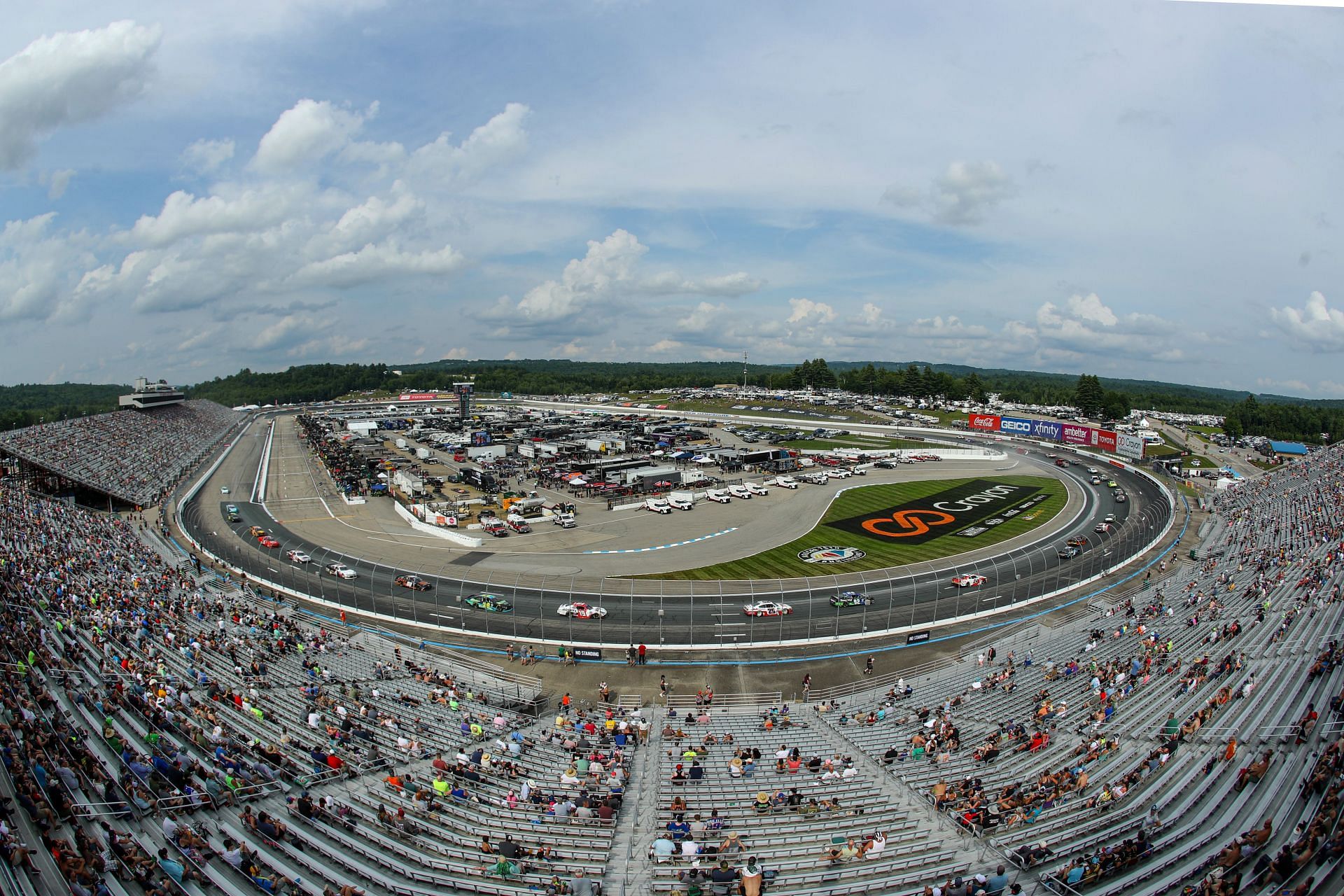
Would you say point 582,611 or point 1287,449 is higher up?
point 1287,449

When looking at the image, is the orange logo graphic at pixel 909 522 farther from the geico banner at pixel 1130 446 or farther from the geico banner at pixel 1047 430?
the geico banner at pixel 1047 430

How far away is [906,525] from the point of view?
5053 centimetres

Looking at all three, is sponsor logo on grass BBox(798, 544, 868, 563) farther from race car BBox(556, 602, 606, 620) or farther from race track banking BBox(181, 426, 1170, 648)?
race car BBox(556, 602, 606, 620)

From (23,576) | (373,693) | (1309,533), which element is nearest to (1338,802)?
(373,693)

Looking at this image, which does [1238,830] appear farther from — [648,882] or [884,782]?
[648,882]

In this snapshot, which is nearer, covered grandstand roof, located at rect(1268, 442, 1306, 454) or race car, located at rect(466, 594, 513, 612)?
race car, located at rect(466, 594, 513, 612)

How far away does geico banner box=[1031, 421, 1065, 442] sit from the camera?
102625 mm

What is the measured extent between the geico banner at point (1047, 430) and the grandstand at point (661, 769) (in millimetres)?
82797

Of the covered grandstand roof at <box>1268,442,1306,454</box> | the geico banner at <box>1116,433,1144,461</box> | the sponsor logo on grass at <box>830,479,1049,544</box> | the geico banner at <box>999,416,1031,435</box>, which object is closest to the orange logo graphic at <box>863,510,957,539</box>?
the sponsor logo on grass at <box>830,479,1049,544</box>

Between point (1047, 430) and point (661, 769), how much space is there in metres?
106

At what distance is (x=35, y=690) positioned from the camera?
1695 cm

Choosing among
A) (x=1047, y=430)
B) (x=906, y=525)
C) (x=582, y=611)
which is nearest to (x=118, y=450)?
(x=582, y=611)

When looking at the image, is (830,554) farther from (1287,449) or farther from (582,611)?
(1287,449)

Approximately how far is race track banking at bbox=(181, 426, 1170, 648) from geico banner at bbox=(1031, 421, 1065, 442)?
62.9 meters
